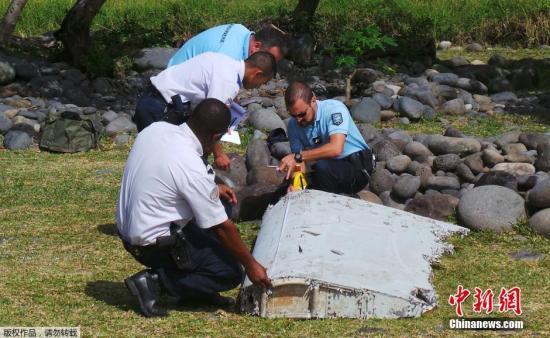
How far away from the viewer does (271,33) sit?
23.8ft

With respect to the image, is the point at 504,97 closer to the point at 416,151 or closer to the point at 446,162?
the point at 416,151

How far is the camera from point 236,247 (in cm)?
543

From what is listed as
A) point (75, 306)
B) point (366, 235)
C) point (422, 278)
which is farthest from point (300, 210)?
point (75, 306)

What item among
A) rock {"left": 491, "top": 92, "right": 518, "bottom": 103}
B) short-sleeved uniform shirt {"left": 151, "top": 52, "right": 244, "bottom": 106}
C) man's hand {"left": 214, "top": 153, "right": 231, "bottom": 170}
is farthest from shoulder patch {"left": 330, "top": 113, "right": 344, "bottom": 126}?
rock {"left": 491, "top": 92, "right": 518, "bottom": 103}

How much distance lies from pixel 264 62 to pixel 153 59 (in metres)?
9.40

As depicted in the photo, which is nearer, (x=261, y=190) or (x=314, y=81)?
(x=261, y=190)

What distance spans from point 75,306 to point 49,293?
340 millimetres

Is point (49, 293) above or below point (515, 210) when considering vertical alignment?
above

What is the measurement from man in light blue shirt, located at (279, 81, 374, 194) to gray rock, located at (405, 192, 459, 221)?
1.80 ft

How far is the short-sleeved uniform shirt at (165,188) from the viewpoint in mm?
5340

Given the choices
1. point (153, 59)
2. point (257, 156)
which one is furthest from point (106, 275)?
point (153, 59)

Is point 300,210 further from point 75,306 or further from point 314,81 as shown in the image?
point 314,81

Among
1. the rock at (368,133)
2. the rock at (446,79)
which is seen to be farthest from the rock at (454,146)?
the rock at (446,79)

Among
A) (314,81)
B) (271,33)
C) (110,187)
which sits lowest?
(314,81)
